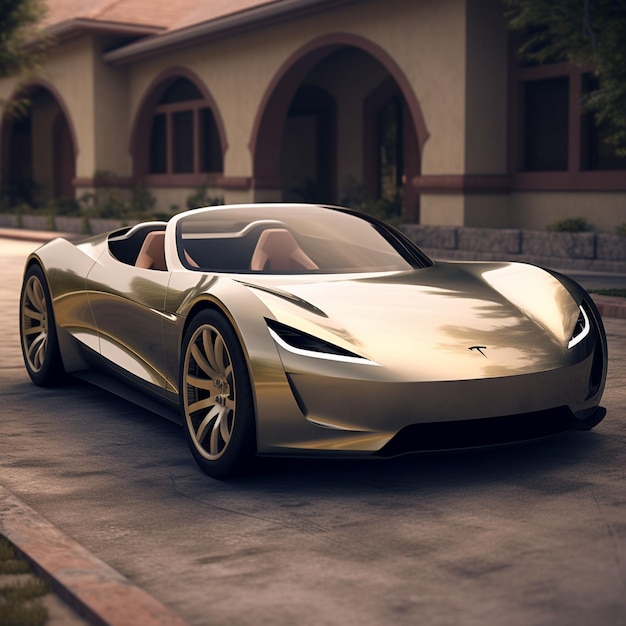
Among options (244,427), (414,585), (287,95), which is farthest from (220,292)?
(287,95)

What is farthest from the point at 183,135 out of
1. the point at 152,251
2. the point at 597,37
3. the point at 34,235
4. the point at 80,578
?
→ the point at 80,578

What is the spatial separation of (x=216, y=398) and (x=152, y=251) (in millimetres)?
1657

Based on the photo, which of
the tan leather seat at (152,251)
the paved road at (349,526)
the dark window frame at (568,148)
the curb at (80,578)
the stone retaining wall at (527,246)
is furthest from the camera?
the dark window frame at (568,148)

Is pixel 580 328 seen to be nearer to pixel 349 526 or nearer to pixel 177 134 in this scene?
pixel 349 526

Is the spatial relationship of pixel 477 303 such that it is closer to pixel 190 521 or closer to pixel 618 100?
pixel 190 521

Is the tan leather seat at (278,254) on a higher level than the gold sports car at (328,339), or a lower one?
higher

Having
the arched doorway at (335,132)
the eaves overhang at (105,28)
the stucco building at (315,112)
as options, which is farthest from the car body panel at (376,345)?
the eaves overhang at (105,28)

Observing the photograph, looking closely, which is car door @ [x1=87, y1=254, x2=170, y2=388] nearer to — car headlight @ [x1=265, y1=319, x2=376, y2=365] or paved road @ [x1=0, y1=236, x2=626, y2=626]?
paved road @ [x1=0, y1=236, x2=626, y2=626]

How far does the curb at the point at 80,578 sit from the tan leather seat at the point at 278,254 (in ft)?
7.13

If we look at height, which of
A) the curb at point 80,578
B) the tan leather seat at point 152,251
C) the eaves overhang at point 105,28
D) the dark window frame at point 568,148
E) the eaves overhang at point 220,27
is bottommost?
the curb at point 80,578

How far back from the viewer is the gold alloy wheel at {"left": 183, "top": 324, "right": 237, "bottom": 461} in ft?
17.3

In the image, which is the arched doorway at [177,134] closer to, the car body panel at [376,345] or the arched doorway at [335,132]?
the arched doorway at [335,132]

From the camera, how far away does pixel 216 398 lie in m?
5.39

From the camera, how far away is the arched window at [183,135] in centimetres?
2959
